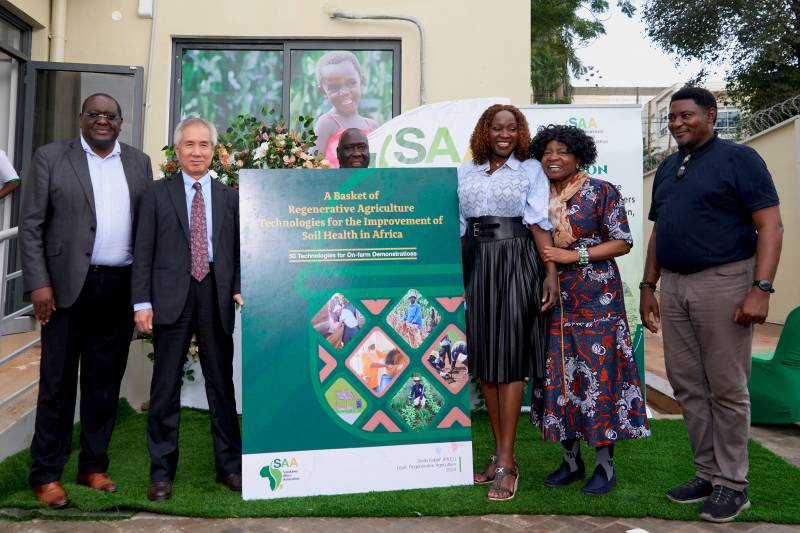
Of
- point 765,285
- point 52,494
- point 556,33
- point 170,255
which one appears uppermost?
point 556,33

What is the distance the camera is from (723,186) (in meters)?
3.15

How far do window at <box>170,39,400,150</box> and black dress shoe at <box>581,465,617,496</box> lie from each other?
176 inches

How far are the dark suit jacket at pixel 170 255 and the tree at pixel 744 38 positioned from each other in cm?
2025

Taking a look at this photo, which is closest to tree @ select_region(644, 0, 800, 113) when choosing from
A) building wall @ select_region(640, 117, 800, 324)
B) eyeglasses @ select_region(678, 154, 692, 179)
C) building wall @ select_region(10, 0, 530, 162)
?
building wall @ select_region(640, 117, 800, 324)

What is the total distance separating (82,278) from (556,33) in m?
18.9

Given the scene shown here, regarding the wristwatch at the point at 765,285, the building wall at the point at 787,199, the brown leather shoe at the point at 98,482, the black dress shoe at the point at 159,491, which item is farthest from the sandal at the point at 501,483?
the building wall at the point at 787,199

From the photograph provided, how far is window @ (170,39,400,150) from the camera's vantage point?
6848mm

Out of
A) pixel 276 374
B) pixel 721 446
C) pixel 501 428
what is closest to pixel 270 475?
pixel 276 374

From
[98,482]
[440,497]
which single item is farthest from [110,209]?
[440,497]

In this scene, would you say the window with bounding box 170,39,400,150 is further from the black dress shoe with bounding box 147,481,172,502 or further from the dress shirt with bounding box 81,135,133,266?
the black dress shoe with bounding box 147,481,172,502

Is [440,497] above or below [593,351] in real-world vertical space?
below

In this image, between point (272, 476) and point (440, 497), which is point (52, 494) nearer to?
point (272, 476)

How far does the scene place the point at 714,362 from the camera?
3.20m

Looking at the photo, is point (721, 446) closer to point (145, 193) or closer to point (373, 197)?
point (373, 197)
